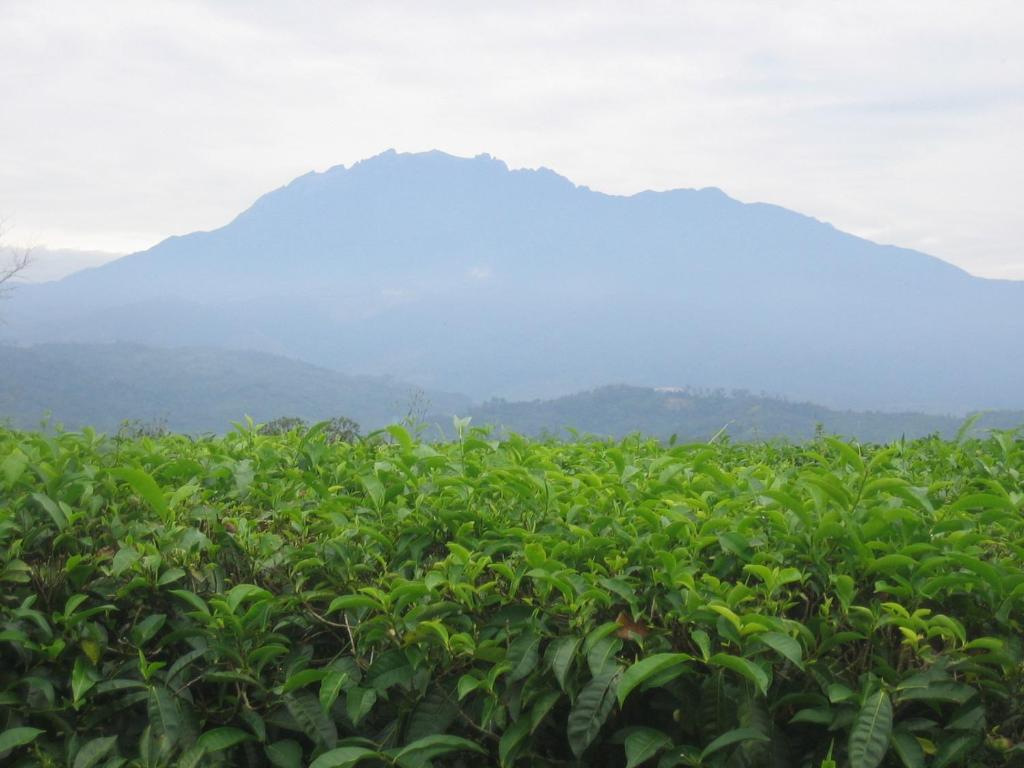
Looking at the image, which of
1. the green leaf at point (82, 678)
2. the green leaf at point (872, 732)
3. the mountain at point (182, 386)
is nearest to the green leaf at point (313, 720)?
the green leaf at point (82, 678)

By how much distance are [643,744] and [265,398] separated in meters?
156

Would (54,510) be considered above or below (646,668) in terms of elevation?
above

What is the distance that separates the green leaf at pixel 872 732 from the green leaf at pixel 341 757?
1.03 meters

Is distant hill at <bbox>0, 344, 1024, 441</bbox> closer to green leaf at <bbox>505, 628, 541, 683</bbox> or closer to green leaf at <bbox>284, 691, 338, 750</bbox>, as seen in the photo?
green leaf at <bbox>505, 628, 541, 683</bbox>

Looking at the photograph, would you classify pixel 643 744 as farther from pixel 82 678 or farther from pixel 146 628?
pixel 82 678

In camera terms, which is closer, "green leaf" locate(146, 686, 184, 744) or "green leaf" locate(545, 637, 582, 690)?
"green leaf" locate(545, 637, 582, 690)

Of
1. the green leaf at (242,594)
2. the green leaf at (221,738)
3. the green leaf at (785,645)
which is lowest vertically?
the green leaf at (221,738)

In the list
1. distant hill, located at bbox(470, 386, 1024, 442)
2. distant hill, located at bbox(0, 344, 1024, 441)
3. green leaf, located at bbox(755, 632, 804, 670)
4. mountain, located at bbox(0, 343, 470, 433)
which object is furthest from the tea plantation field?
mountain, located at bbox(0, 343, 470, 433)

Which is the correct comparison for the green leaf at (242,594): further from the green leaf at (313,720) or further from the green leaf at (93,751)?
the green leaf at (93,751)

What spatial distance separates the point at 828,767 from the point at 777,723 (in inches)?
10.0

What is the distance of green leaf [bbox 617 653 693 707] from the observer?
1.77 meters

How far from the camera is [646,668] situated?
5.94 ft

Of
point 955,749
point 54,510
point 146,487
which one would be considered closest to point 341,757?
point 146,487

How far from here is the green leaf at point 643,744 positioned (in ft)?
6.07
